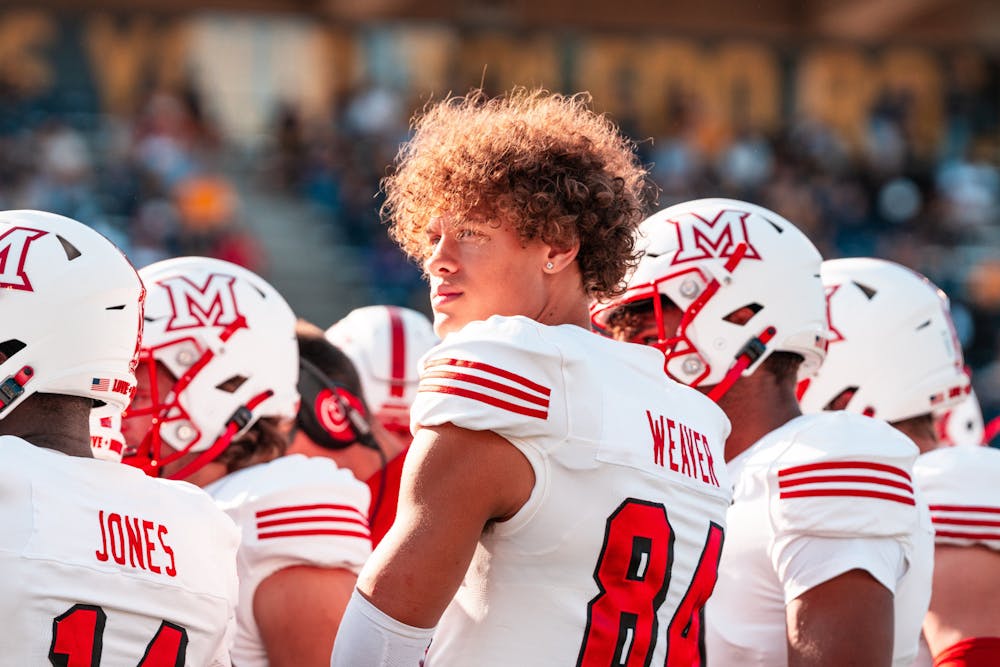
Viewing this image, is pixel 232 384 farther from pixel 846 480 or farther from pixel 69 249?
pixel 846 480

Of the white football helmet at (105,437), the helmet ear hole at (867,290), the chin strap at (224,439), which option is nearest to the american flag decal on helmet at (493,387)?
the white football helmet at (105,437)

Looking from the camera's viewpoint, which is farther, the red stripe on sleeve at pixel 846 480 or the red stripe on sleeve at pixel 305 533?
the red stripe on sleeve at pixel 305 533

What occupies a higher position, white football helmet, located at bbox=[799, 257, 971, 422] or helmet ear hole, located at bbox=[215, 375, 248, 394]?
white football helmet, located at bbox=[799, 257, 971, 422]

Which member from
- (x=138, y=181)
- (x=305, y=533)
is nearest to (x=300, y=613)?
(x=305, y=533)

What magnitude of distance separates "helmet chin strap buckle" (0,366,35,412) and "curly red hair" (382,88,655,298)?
2.55 ft

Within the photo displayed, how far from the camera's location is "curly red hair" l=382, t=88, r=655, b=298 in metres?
2.46

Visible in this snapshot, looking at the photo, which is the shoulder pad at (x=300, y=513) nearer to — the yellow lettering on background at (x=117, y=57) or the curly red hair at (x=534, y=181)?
the curly red hair at (x=534, y=181)

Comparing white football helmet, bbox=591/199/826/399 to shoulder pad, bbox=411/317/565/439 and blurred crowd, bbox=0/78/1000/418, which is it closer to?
shoulder pad, bbox=411/317/565/439

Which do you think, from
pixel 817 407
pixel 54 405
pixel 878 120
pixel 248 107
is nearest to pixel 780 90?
pixel 878 120

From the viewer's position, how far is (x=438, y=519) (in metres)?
2.15

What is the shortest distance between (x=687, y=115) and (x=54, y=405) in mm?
18249

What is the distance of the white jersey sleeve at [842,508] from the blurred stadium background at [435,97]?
11.0 meters

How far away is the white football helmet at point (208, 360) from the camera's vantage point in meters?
3.40

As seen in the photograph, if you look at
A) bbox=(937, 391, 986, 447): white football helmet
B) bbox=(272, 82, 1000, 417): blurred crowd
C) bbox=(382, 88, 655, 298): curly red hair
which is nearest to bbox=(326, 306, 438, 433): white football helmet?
bbox=(937, 391, 986, 447): white football helmet
